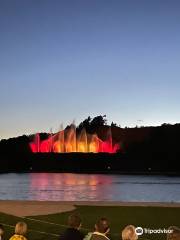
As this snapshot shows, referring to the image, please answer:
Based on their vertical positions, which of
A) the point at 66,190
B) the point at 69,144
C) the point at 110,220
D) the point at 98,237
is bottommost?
the point at 110,220

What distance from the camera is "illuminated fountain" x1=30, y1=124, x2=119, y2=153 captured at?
5133 inches

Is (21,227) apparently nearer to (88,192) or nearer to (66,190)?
(88,192)

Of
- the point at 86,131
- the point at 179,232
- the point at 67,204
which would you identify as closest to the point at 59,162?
the point at 86,131

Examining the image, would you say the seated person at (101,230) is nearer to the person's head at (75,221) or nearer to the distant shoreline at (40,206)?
the person's head at (75,221)

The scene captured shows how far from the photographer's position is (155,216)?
16.3m

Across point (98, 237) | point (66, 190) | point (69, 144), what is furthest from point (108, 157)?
point (98, 237)

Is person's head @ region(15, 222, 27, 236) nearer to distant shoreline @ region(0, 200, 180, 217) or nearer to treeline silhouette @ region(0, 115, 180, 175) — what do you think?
distant shoreline @ region(0, 200, 180, 217)

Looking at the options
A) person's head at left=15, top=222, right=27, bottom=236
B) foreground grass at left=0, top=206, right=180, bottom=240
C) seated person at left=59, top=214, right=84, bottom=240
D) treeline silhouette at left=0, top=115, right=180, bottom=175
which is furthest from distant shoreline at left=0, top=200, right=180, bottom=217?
treeline silhouette at left=0, top=115, right=180, bottom=175

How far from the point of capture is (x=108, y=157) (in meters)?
129

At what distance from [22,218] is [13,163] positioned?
119 metres

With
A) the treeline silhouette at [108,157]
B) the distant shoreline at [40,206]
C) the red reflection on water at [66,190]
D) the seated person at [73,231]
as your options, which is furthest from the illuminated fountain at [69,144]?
the seated person at [73,231]

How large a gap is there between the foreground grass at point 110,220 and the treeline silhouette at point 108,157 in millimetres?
102356

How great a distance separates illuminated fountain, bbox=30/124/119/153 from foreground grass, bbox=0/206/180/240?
10597 cm

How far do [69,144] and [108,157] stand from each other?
9.83 meters
